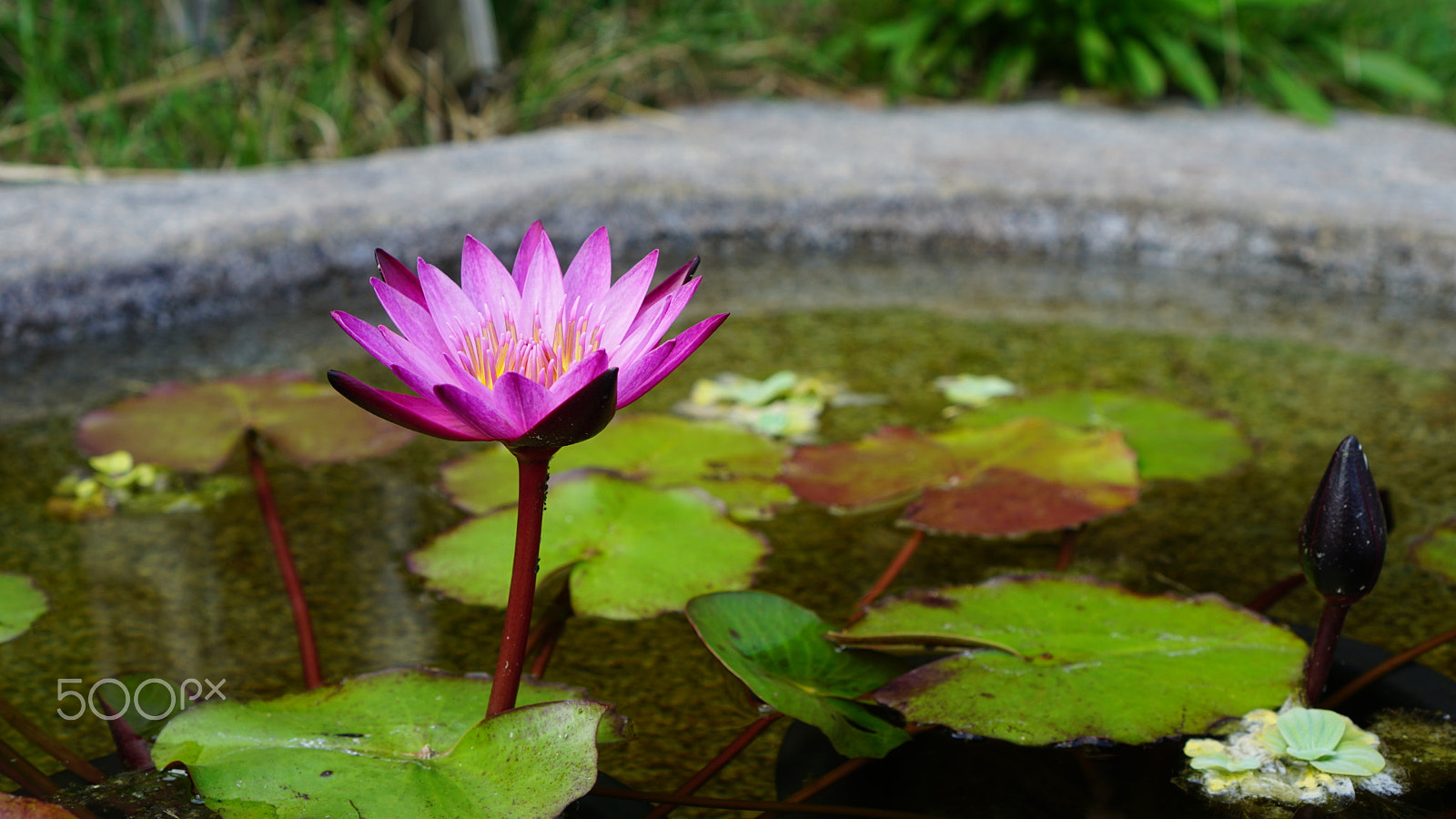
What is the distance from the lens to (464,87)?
2.86 m

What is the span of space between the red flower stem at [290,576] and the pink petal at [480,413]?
12.8 inches

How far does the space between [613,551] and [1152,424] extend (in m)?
0.64

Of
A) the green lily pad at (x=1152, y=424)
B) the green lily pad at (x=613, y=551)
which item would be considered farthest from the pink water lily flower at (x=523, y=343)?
the green lily pad at (x=1152, y=424)

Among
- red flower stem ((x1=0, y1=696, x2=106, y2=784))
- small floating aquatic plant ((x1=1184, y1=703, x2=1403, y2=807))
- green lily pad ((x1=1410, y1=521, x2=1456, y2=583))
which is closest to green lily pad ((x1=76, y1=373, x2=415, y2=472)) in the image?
red flower stem ((x1=0, y1=696, x2=106, y2=784))

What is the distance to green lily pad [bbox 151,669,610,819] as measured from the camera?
1.78 feet

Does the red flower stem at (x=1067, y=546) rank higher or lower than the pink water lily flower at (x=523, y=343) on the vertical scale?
lower

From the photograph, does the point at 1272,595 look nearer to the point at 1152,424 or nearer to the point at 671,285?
the point at 1152,424

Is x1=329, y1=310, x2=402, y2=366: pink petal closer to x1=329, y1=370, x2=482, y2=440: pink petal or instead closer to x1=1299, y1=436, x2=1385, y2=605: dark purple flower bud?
x1=329, y1=370, x2=482, y2=440: pink petal

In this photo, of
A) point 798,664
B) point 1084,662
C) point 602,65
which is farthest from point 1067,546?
point 602,65

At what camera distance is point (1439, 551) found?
0.88 m

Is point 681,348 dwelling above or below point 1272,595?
above

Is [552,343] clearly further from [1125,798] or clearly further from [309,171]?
[309,171]

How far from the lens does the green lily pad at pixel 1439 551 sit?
0.86m

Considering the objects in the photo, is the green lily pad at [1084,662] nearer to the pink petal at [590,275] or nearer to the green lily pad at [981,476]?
the green lily pad at [981,476]
